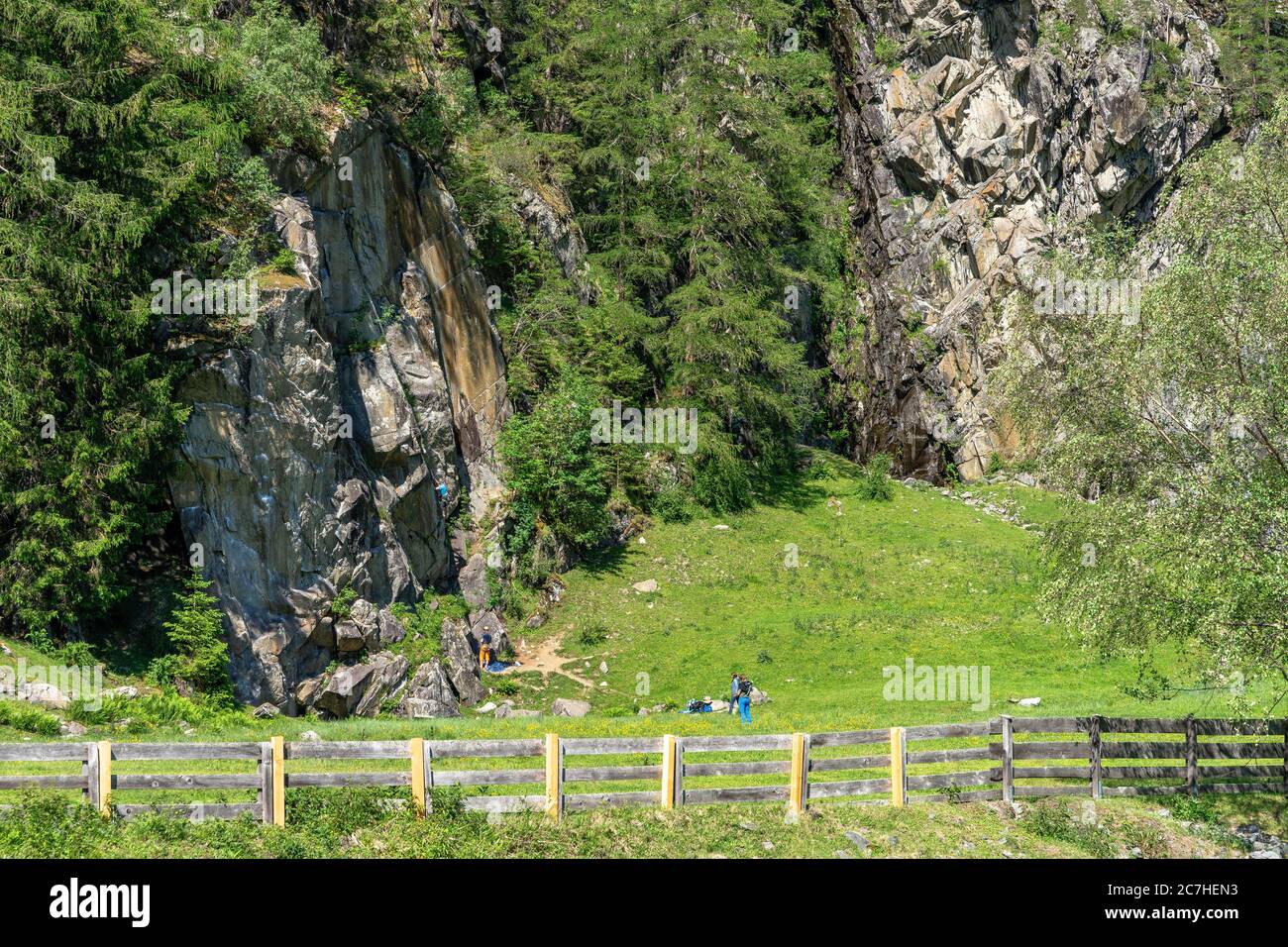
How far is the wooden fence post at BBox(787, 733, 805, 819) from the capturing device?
1549cm

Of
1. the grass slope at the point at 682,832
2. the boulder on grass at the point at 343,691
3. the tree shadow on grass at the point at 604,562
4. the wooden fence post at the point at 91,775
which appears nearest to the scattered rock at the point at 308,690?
the boulder on grass at the point at 343,691

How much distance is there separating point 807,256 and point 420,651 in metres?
33.4

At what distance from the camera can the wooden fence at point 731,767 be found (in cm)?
1330

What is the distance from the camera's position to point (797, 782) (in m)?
15.6

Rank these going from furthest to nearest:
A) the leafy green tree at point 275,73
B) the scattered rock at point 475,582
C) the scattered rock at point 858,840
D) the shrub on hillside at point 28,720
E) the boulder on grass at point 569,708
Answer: the scattered rock at point 475,582
the leafy green tree at point 275,73
the boulder on grass at point 569,708
the shrub on hillside at point 28,720
the scattered rock at point 858,840

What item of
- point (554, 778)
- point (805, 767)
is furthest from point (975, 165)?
point (554, 778)

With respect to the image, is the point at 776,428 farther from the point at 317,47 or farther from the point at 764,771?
the point at 764,771

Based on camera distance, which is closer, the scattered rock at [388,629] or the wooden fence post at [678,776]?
the wooden fence post at [678,776]

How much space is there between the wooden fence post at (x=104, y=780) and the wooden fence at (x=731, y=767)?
0.01 m

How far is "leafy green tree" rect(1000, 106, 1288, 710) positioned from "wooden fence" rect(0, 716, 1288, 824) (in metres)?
1.70

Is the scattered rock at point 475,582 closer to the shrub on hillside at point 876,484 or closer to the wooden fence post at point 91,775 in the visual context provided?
the shrub on hillside at point 876,484

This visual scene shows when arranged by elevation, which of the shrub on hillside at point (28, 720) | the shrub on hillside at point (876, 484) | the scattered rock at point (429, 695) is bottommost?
the scattered rock at point (429, 695)

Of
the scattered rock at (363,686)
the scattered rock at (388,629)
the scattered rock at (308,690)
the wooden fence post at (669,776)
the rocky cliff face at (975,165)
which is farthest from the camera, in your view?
the rocky cliff face at (975,165)

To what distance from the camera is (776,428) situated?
2015 inches
